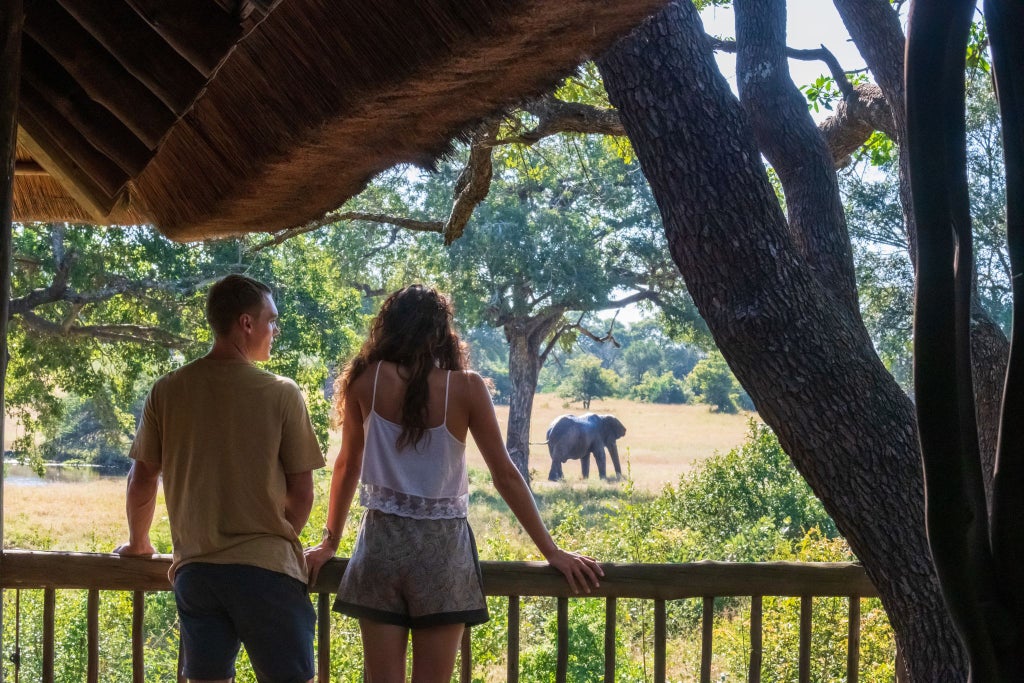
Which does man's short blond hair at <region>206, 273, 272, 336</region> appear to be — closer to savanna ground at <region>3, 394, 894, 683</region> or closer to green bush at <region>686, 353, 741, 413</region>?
savanna ground at <region>3, 394, 894, 683</region>

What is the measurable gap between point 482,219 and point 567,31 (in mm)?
14976

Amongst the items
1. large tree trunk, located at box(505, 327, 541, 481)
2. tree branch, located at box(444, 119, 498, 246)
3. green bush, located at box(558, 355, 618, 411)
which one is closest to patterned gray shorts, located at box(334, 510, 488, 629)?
tree branch, located at box(444, 119, 498, 246)

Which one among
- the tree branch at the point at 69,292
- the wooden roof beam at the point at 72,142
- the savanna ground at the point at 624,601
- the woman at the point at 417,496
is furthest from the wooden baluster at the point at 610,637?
the tree branch at the point at 69,292

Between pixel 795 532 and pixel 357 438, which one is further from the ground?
pixel 357 438

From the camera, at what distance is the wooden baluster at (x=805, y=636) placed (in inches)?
92.7

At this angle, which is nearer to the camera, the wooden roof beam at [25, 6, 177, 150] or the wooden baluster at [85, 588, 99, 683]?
the wooden roof beam at [25, 6, 177, 150]

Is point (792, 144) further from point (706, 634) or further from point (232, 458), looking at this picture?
point (232, 458)

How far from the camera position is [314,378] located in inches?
469

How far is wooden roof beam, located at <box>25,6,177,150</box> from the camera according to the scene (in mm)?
1630

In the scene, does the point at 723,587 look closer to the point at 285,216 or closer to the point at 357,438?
the point at 357,438

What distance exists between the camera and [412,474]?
6.78 feet

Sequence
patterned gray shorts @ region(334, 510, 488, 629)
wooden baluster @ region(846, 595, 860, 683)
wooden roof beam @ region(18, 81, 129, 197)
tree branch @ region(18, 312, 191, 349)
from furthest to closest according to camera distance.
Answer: tree branch @ region(18, 312, 191, 349) → wooden baluster @ region(846, 595, 860, 683) → patterned gray shorts @ region(334, 510, 488, 629) → wooden roof beam @ region(18, 81, 129, 197)

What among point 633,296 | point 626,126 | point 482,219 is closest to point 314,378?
point 482,219

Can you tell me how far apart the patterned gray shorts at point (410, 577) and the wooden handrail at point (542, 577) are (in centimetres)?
19
